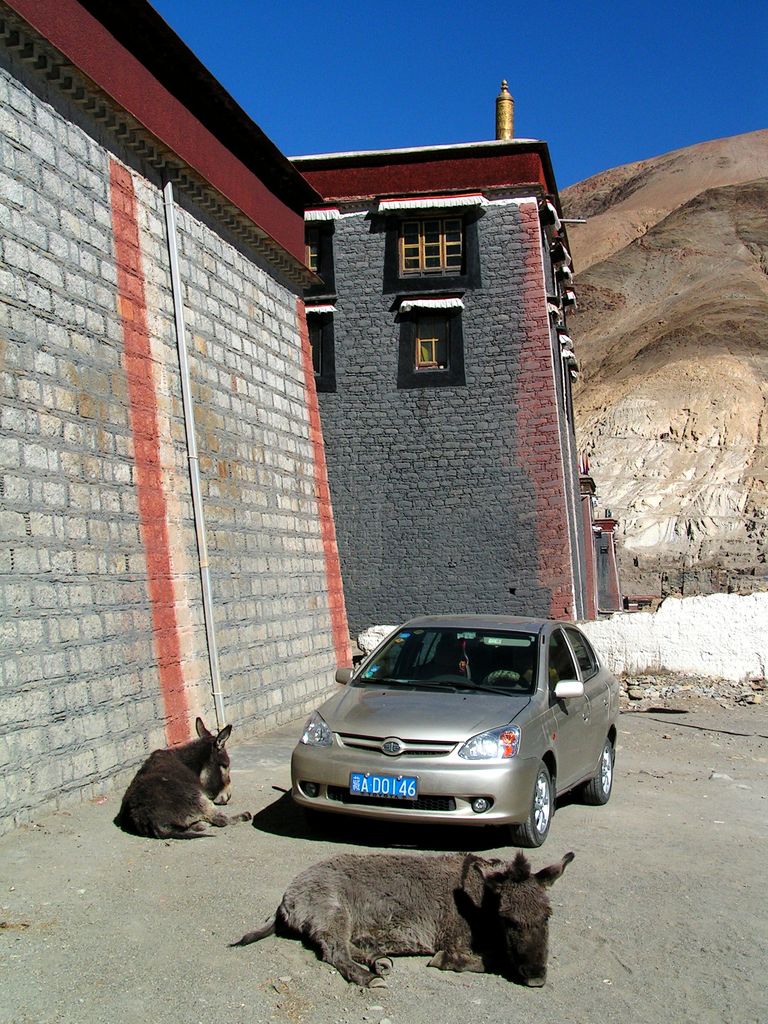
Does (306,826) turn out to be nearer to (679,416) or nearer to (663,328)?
(679,416)

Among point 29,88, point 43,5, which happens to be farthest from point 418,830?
point 43,5

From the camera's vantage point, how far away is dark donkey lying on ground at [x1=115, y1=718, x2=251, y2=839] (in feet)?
22.6

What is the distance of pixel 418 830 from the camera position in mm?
7254

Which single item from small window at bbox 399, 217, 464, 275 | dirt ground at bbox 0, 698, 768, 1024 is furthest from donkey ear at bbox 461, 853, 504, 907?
small window at bbox 399, 217, 464, 275

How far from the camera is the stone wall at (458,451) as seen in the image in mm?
22000

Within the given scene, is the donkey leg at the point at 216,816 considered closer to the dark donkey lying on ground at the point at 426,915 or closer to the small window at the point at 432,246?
the dark donkey lying on ground at the point at 426,915

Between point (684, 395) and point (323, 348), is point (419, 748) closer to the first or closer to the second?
point (323, 348)

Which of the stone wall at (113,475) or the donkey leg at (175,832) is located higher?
the stone wall at (113,475)

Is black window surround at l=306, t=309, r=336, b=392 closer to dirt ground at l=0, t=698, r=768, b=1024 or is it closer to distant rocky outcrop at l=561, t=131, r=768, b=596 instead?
dirt ground at l=0, t=698, r=768, b=1024

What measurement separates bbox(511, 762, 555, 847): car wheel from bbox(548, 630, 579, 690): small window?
2.68 feet

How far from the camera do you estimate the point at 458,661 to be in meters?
7.79

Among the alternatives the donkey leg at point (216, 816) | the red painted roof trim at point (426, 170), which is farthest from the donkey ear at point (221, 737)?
the red painted roof trim at point (426, 170)

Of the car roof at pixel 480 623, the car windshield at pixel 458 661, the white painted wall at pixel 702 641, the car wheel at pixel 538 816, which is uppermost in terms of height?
the car roof at pixel 480 623

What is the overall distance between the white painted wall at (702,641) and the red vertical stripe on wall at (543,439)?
12.4 feet
